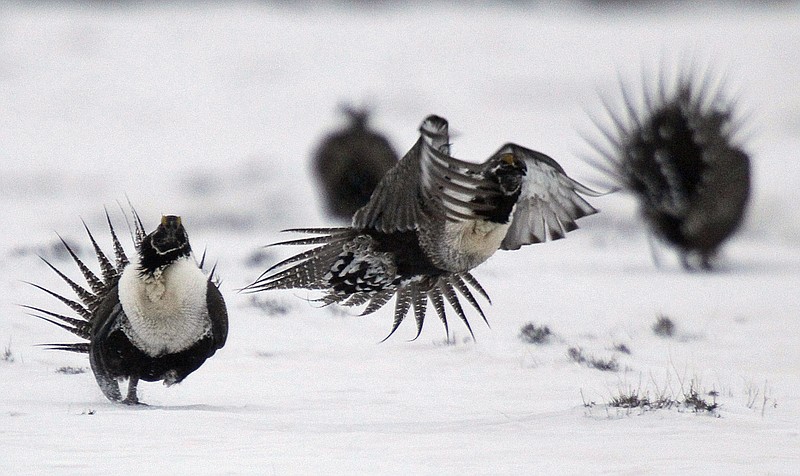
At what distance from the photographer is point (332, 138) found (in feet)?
37.9

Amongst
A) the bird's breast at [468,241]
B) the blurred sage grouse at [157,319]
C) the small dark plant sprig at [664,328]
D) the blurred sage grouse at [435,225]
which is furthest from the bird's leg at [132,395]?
the small dark plant sprig at [664,328]

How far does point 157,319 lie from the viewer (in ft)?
14.4

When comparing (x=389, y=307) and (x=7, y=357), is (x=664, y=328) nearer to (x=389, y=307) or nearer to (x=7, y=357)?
(x=389, y=307)

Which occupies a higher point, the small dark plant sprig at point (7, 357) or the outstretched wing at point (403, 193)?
the outstretched wing at point (403, 193)

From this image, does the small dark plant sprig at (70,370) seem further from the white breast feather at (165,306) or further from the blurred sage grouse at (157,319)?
the white breast feather at (165,306)

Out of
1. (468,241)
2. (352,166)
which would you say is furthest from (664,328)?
(352,166)

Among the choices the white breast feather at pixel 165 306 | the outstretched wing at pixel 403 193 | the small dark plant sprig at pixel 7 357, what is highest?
the outstretched wing at pixel 403 193

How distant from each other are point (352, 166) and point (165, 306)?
6.98 meters

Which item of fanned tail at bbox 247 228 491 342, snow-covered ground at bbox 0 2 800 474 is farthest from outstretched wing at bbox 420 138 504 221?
snow-covered ground at bbox 0 2 800 474

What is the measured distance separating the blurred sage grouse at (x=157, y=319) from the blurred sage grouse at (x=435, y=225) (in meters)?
0.37

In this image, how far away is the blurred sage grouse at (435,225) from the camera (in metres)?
4.48

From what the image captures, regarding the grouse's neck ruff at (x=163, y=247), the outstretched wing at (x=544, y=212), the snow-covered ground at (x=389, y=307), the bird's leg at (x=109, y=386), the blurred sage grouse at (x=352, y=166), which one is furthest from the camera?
the blurred sage grouse at (x=352, y=166)

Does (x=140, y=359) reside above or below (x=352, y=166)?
below

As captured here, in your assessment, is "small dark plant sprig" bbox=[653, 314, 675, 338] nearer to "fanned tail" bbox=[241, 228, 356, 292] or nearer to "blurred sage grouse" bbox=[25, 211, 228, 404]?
"fanned tail" bbox=[241, 228, 356, 292]
